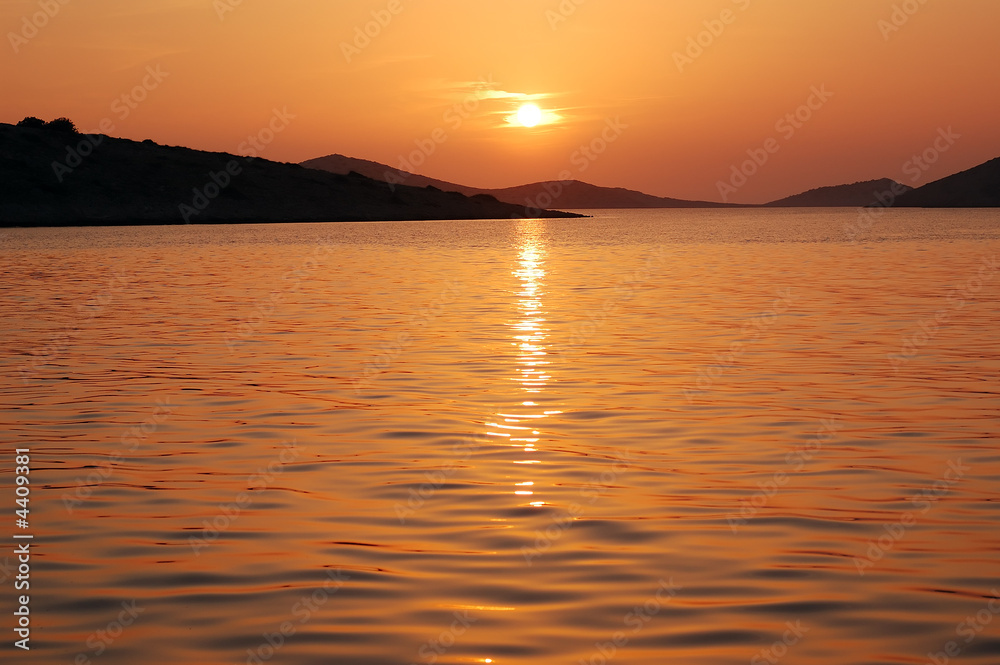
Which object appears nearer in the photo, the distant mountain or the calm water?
the calm water

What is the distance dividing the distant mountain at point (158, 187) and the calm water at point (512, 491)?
11280 centimetres

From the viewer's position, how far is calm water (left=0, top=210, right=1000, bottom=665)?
6.72 meters

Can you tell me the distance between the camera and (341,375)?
57.0 ft

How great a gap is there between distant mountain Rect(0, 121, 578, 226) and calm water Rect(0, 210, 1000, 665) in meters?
113

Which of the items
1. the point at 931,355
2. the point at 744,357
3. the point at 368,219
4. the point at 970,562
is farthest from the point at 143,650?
the point at 368,219

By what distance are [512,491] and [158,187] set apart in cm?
15223

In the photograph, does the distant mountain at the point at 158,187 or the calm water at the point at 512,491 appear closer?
the calm water at the point at 512,491

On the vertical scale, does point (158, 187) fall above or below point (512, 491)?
above

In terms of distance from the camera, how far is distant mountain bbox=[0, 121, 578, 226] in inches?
5241

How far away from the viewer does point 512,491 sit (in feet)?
33.2

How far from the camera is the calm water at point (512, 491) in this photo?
6.72 m

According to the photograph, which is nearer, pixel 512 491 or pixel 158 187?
pixel 512 491

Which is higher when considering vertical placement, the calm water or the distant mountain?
the distant mountain

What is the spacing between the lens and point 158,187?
15275 centimetres
